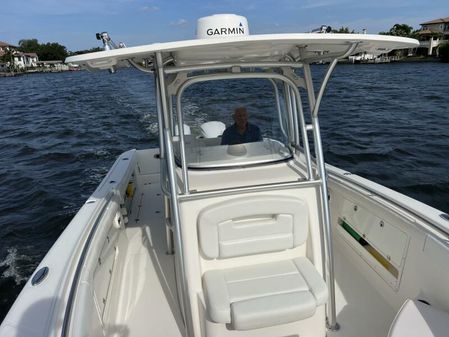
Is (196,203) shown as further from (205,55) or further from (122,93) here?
(122,93)

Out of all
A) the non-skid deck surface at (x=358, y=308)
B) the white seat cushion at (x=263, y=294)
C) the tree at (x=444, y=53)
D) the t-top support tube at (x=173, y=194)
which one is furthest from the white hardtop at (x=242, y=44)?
the tree at (x=444, y=53)

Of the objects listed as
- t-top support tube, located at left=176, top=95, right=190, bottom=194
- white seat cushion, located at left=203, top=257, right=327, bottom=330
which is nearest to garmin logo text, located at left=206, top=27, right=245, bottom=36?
t-top support tube, located at left=176, top=95, right=190, bottom=194

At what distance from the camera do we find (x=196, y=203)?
2193mm

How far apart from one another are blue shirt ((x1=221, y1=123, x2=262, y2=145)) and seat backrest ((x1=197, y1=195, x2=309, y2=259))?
64cm

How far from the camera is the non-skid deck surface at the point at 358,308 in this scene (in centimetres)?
235

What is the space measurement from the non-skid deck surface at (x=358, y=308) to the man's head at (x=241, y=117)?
137 cm

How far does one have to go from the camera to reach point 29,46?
104188 millimetres

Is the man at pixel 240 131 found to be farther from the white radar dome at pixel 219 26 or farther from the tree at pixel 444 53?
the tree at pixel 444 53

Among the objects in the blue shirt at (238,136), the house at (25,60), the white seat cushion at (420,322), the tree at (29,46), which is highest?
the tree at (29,46)

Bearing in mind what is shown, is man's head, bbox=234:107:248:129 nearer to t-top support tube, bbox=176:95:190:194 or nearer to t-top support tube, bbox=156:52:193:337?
t-top support tube, bbox=176:95:190:194

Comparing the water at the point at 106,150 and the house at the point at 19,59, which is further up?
the house at the point at 19,59

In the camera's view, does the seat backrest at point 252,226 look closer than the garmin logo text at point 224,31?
No

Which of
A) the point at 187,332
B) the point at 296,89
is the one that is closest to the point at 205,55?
the point at 296,89

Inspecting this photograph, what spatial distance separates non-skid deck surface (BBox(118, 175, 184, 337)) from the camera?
247cm
